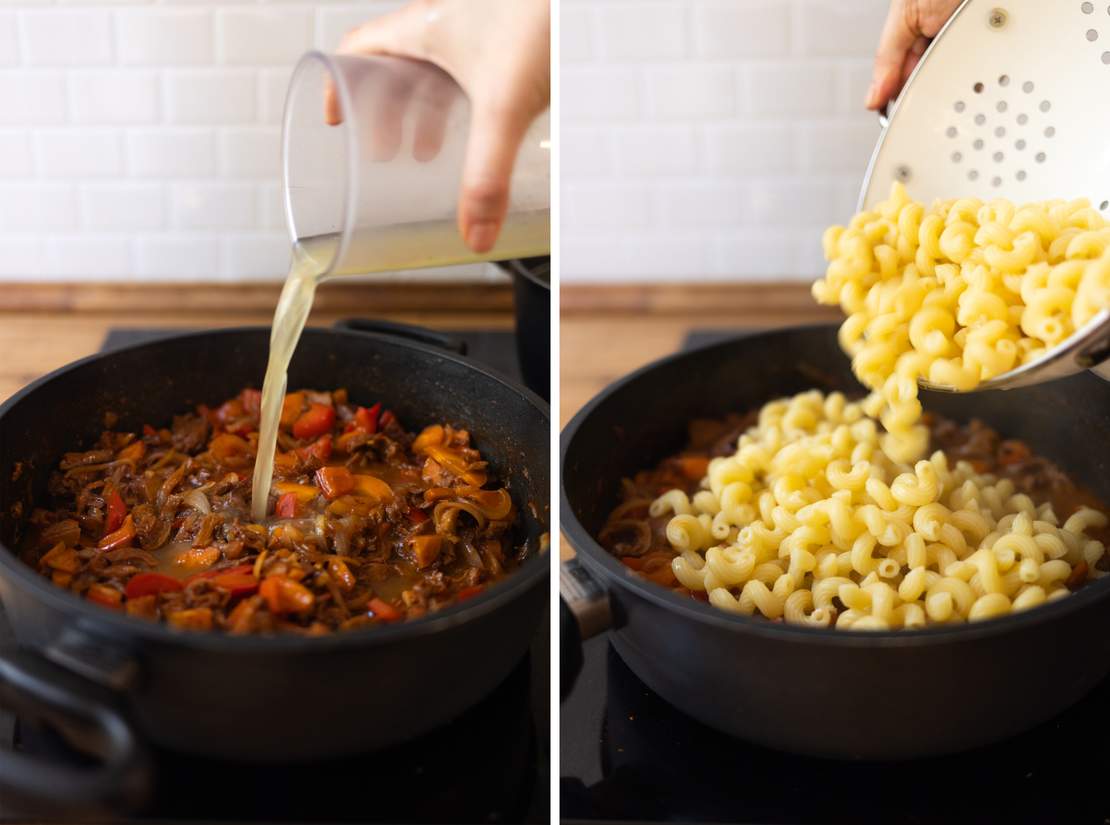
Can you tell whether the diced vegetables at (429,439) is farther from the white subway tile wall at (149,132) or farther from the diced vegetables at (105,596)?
the white subway tile wall at (149,132)

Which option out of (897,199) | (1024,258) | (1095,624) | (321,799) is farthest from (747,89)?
(321,799)

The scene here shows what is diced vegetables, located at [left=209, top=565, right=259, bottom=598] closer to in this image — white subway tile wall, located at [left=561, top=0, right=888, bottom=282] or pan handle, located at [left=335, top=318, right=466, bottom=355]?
pan handle, located at [left=335, top=318, right=466, bottom=355]

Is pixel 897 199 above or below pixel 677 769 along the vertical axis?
above

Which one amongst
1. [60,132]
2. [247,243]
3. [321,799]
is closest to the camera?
[321,799]

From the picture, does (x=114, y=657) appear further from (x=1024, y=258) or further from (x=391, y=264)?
(x=1024, y=258)

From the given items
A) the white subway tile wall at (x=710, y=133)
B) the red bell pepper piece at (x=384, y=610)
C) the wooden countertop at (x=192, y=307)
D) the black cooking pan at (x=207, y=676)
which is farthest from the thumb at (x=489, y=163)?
the white subway tile wall at (x=710, y=133)

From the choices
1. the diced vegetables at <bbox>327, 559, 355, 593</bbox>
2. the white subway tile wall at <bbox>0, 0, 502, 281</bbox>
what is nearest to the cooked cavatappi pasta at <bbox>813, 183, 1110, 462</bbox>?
the diced vegetables at <bbox>327, 559, 355, 593</bbox>
